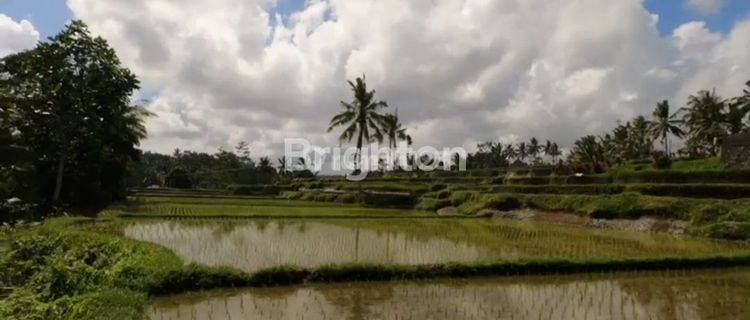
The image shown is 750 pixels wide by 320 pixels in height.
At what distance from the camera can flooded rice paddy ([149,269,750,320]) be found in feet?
24.0

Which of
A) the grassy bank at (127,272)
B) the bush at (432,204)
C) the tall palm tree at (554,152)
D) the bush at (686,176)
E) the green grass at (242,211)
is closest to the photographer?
the grassy bank at (127,272)

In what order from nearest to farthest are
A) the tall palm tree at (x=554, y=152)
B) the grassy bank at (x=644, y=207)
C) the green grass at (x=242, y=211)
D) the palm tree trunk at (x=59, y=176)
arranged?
the grassy bank at (x=644, y=207) < the green grass at (x=242, y=211) < the palm tree trunk at (x=59, y=176) < the tall palm tree at (x=554, y=152)

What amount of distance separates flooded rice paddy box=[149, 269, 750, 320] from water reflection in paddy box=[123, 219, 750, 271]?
5.64ft

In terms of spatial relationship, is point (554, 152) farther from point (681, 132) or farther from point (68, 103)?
point (68, 103)

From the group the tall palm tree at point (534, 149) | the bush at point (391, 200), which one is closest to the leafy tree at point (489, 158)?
the tall palm tree at point (534, 149)

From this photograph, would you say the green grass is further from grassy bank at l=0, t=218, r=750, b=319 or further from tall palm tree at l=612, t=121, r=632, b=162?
tall palm tree at l=612, t=121, r=632, b=162

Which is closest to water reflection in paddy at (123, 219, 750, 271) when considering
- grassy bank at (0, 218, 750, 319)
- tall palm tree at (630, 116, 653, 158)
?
grassy bank at (0, 218, 750, 319)

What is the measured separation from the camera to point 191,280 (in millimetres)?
8773

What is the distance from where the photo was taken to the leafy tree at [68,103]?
21.8 meters

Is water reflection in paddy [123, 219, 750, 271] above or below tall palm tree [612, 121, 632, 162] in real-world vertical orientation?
below

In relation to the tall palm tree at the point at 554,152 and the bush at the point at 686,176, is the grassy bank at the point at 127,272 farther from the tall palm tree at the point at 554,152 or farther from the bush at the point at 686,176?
the tall palm tree at the point at 554,152

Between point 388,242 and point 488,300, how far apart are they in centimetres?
620

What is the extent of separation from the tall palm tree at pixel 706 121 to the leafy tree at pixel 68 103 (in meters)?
38.6

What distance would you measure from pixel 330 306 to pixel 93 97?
63.6 feet
